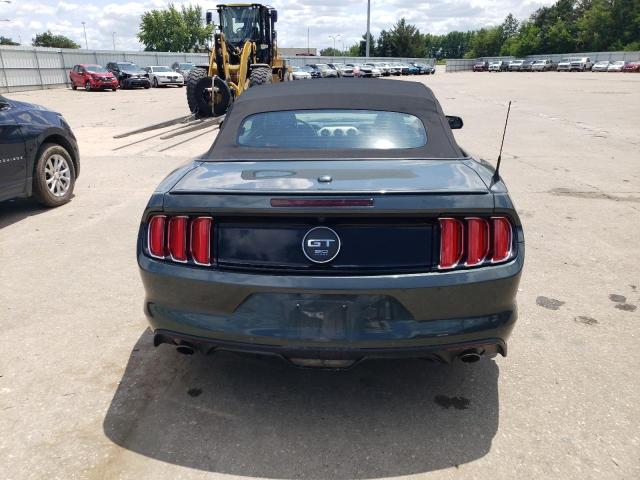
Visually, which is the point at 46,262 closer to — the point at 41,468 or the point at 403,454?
the point at 41,468

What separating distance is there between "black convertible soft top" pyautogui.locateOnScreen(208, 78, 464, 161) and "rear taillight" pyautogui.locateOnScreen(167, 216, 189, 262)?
82 cm

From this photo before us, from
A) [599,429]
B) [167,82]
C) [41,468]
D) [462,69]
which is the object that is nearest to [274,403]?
[41,468]

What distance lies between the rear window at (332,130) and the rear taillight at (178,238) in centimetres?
109

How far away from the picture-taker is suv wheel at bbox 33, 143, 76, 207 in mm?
6461

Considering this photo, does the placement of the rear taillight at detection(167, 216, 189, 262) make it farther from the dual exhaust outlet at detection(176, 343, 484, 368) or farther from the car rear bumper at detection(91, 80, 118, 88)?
the car rear bumper at detection(91, 80, 118, 88)

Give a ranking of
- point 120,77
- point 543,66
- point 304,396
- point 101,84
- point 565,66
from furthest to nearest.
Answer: point 543,66 → point 565,66 → point 120,77 → point 101,84 → point 304,396

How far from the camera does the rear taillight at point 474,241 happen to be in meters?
2.45

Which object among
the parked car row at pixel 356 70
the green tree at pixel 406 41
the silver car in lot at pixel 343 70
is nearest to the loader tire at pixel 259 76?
the parked car row at pixel 356 70

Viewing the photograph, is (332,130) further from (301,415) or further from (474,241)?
(301,415)

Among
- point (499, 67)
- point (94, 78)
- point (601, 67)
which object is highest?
point (94, 78)

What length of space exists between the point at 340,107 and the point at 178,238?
1.72 m

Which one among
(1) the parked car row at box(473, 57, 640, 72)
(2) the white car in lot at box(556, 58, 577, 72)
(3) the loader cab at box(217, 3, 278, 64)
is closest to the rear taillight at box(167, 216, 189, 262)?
(3) the loader cab at box(217, 3, 278, 64)

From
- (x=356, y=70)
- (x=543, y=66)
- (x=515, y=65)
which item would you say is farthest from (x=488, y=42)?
(x=356, y=70)

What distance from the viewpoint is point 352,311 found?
241 cm
